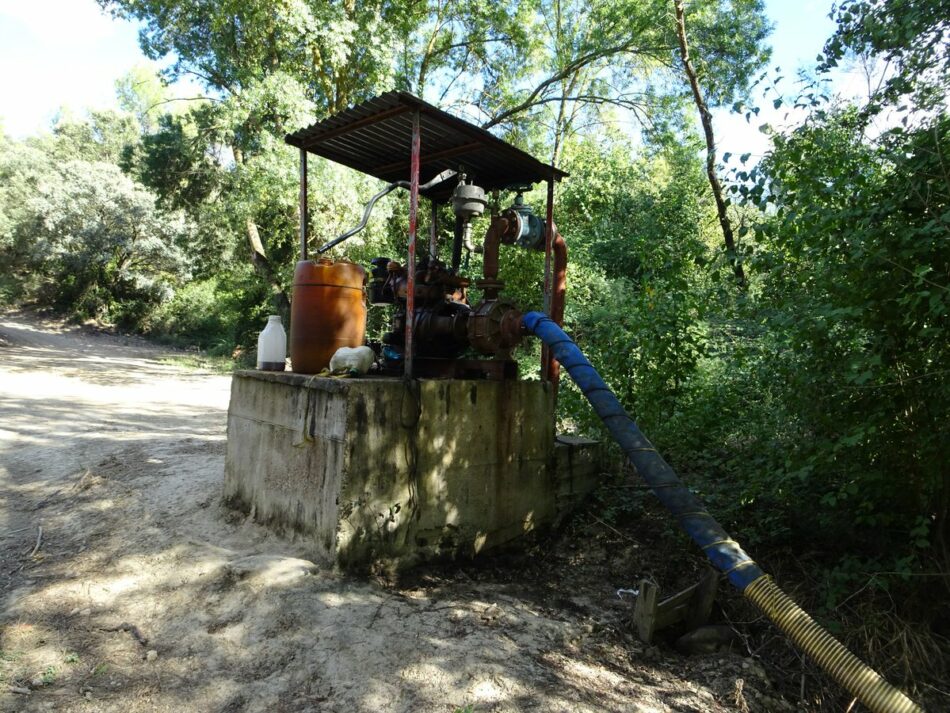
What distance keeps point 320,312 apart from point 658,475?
2563 mm

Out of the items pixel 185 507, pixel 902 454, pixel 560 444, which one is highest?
pixel 902 454

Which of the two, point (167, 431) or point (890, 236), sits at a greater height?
point (890, 236)

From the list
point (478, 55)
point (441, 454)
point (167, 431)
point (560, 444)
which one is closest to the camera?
point (441, 454)

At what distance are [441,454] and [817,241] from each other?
2.66 metres

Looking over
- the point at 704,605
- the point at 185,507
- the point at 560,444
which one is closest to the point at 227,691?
the point at 185,507

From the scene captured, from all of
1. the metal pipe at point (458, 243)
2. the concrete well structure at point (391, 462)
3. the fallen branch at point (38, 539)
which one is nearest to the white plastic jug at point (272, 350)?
the concrete well structure at point (391, 462)

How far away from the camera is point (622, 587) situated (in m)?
4.52

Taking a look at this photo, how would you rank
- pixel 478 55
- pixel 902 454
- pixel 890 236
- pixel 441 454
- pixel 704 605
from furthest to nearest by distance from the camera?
pixel 478 55, pixel 441 454, pixel 704 605, pixel 902 454, pixel 890 236

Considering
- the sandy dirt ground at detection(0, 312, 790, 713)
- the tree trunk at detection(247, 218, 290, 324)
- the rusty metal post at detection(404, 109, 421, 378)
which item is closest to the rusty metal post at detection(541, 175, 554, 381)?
the sandy dirt ground at detection(0, 312, 790, 713)

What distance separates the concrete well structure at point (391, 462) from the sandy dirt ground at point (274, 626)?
206 millimetres

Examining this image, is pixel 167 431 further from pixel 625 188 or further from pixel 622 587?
pixel 625 188

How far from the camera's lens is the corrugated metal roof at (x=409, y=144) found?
4.29 metres

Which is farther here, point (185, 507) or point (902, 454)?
point (185, 507)

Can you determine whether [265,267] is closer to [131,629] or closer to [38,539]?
[38,539]
